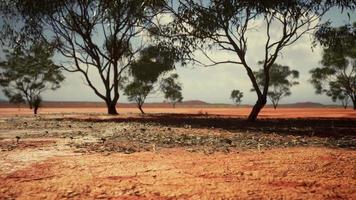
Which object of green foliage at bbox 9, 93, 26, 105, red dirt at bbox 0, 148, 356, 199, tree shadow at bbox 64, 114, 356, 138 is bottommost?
red dirt at bbox 0, 148, 356, 199

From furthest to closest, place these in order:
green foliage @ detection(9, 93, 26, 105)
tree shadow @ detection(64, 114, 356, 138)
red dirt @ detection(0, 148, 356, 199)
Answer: green foliage @ detection(9, 93, 26, 105) < tree shadow @ detection(64, 114, 356, 138) < red dirt @ detection(0, 148, 356, 199)

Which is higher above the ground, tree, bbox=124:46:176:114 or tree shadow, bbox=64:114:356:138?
tree, bbox=124:46:176:114

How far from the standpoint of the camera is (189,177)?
8.15m

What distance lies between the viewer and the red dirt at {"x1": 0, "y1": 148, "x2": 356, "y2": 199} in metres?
7.12

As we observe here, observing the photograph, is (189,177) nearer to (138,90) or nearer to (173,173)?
(173,173)

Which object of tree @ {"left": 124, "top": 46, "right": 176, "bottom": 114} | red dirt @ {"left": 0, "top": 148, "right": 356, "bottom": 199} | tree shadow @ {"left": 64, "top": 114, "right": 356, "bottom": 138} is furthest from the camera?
tree @ {"left": 124, "top": 46, "right": 176, "bottom": 114}

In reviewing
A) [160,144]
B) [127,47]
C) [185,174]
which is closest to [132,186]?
[185,174]

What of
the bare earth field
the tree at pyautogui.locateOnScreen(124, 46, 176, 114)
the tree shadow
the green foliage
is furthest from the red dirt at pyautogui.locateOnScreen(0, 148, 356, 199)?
the green foliage

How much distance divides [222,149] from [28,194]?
6.55 meters

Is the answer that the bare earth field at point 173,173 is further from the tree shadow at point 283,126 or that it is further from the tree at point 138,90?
the tree at point 138,90

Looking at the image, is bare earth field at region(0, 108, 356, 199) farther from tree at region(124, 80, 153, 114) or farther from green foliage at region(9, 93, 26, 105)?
green foliage at region(9, 93, 26, 105)

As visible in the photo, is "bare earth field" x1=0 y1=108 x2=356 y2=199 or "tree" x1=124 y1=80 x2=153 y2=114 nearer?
"bare earth field" x1=0 y1=108 x2=356 y2=199

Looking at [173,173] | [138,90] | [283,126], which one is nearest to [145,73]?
[138,90]

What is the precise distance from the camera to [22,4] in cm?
3219
